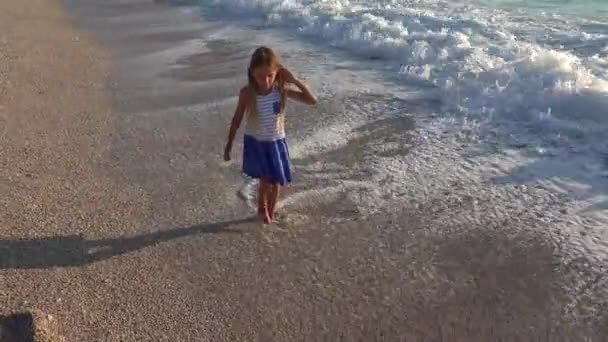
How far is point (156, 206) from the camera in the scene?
5.19 metres

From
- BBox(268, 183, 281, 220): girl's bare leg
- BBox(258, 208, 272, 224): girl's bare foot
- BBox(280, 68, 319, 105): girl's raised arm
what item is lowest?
BBox(258, 208, 272, 224): girl's bare foot

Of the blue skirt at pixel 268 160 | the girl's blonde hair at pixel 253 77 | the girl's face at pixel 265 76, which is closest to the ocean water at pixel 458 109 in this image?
the blue skirt at pixel 268 160

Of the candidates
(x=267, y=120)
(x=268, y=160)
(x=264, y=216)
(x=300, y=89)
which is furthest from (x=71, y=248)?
(x=300, y=89)

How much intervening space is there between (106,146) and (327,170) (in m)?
1.96

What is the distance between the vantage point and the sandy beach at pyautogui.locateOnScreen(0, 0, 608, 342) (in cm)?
381

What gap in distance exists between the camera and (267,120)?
4.85 metres

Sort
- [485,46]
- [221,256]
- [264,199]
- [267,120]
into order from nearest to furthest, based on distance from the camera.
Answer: [221,256]
[267,120]
[264,199]
[485,46]

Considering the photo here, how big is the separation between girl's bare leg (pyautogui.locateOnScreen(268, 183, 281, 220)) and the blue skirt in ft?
0.19

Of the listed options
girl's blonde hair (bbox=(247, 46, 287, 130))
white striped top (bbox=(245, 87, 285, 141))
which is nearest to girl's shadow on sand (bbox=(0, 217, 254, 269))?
white striped top (bbox=(245, 87, 285, 141))

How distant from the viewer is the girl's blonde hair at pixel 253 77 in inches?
178

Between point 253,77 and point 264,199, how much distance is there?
2.74ft

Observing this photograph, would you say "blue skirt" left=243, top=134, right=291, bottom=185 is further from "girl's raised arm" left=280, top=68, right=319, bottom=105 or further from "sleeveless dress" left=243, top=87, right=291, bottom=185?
"girl's raised arm" left=280, top=68, right=319, bottom=105

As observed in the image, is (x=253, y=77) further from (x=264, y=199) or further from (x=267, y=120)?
(x=264, y=199)

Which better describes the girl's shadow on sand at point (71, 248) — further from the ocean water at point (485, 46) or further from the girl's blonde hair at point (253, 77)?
the ocean water at point (485, 46)
